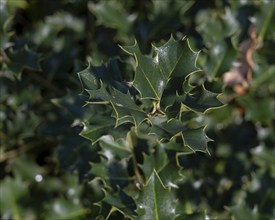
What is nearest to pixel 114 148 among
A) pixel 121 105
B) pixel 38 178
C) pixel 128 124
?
pixel 128 124

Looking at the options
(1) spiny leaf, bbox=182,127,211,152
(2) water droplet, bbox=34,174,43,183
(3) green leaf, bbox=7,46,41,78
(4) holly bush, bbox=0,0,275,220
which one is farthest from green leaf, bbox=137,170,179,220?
(2) water droplet, bbox=34,174,43,183

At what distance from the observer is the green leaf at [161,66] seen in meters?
1.09

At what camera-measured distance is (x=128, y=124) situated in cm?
124

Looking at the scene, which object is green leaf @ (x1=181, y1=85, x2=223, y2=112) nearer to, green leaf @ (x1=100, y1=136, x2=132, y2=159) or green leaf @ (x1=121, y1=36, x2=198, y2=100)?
green leaf @ (x1=121, y1=36, x2=198, y2=100)

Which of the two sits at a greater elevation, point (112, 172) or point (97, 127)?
point (97, 127)

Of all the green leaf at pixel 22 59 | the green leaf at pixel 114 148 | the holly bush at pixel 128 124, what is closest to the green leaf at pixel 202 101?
the holly bush at pixel 128 124

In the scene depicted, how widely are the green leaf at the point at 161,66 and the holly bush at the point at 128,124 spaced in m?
0.04

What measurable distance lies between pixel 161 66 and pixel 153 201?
29cm

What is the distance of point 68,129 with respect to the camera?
1639 millimetres

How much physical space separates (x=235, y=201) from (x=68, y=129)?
0.56 meters

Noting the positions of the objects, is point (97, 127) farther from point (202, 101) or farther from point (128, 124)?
point (202, 101)

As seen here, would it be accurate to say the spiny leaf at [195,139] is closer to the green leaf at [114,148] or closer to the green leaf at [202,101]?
the green leaf at [202,101]

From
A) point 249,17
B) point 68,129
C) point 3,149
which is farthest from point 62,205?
point 249,17

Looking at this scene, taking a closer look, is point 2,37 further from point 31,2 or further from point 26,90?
point 31,2
